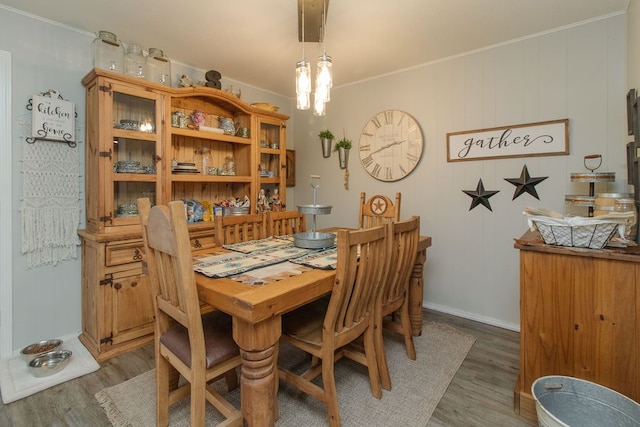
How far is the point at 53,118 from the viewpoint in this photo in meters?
2.13

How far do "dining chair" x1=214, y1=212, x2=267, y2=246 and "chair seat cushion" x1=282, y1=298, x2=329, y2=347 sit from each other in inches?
28.5

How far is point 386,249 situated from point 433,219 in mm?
1573

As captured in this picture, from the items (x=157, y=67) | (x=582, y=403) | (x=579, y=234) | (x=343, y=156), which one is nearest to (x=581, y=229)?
(x=579, y=234)

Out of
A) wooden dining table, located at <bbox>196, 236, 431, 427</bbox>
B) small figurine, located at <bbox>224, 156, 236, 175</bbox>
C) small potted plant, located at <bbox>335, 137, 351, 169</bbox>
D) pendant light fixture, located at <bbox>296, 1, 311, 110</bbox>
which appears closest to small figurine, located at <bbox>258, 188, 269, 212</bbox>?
small figurine, located at <bbox>224, 156, 236, 175</bbox>

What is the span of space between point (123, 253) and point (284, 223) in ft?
3.75

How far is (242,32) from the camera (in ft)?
7.64

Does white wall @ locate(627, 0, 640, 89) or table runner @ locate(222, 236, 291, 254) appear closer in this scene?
white wall @ locate(627, 0, 640, 89)

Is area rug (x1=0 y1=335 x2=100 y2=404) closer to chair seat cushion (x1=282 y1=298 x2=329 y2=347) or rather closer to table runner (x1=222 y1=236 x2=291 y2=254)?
table runner (x1=222 y1=236 x2=291 y2=254)

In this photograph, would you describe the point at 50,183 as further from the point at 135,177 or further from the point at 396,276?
the point at 396,276

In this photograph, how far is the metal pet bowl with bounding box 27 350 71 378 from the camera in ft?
5.98

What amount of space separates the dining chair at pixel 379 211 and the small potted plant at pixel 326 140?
98 cm

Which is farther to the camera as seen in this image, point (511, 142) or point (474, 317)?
point (474, 317)

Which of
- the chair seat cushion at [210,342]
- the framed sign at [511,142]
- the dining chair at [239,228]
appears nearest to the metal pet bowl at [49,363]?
the chair seat cushion at [210,342]

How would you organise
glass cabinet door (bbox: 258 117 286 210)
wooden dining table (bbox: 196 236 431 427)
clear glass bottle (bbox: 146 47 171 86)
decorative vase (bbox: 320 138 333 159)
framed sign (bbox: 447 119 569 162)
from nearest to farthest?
wooden dining table (bbox: 196 236 431 427) → framed sign (bbox: 447 119 569 162) → clear glass bottle (bbox: 146 47 171 86) → glass cabinet door (bbox: 258 117 286 210) → decorative vase (bbox: 320 138 333 159)
